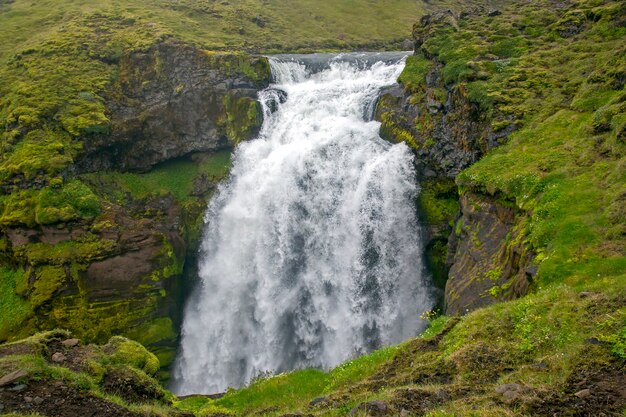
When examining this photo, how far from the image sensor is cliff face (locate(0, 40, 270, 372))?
85.4 feet

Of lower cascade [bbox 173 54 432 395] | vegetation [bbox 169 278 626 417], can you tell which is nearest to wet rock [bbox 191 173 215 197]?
lower cascade [bbox 173 54 432 395]

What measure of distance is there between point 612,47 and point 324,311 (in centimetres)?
2003

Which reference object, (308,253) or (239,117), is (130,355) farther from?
(239,117)

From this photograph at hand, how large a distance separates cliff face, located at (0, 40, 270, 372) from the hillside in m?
0.13

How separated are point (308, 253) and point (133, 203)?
1426 cm

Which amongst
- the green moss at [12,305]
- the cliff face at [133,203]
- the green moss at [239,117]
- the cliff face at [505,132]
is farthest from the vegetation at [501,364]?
the green moss at [239,117]

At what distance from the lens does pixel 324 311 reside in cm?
2478

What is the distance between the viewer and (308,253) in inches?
1042

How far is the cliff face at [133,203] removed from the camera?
26031 mm

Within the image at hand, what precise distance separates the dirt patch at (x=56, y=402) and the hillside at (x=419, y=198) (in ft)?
0.92

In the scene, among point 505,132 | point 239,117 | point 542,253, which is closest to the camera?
point 542,253

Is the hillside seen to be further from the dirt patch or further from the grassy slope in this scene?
the dirt patch

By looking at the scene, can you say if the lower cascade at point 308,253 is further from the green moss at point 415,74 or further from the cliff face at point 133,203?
the cliff face at point 133,203

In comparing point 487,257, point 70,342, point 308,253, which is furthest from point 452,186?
point 70,342
